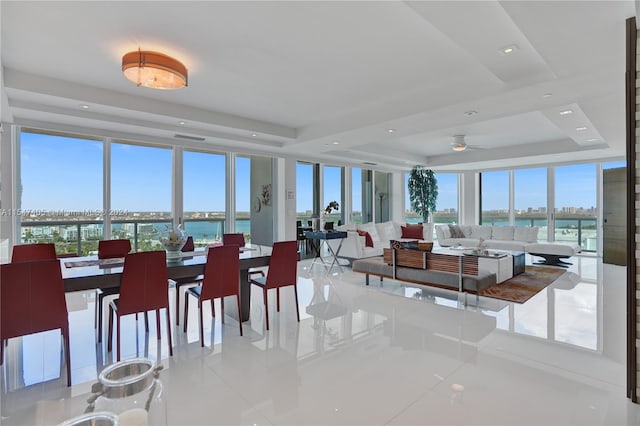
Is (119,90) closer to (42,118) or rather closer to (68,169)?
(42,118)

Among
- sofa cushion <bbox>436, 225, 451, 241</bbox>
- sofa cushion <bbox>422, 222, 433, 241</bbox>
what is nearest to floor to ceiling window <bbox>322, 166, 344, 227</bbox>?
sofa cushion <bbox>422, 222, 433, 241</bbox>

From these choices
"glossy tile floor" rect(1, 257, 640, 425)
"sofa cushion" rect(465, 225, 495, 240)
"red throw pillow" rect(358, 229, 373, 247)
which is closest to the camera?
"glossy tile floor" rect(1, 257, 640, 425)

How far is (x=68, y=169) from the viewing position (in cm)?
518

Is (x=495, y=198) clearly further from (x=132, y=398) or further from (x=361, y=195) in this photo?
(x=132, y=398)

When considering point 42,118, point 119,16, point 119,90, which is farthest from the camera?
point 42,118

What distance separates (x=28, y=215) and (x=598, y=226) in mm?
11968

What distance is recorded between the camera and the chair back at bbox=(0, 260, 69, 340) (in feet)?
7.17

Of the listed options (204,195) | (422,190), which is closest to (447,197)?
(422,190)

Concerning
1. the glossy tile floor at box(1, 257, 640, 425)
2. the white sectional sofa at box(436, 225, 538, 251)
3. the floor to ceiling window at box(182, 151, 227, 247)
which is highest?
the floor to ceiling window at box(182, 151, 227, 247)

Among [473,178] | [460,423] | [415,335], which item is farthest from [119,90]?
[473,178]

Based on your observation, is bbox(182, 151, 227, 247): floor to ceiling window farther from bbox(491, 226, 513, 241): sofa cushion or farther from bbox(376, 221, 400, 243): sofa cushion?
bbox(491, 226, 513, 241): sofa cushion

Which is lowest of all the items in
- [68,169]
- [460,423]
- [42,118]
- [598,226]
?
[460,423]

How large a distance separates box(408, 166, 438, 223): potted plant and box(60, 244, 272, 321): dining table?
6.67 m

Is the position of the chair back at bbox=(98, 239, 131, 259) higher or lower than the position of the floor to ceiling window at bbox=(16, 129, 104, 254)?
lower
